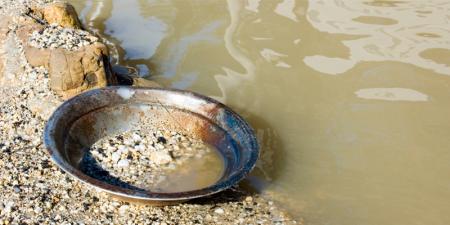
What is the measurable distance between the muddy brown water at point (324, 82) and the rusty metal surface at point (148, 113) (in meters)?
0.51

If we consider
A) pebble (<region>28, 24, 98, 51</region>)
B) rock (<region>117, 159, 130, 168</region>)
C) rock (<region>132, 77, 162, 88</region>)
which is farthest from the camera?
rock (<region>132, 77, 162, 88</region>)

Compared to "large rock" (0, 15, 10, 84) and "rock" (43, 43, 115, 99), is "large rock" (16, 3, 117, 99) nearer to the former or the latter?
"rock" (43, 43, 115, 99)

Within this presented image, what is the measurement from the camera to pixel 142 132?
4.75 metres

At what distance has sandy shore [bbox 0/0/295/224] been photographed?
145 inches

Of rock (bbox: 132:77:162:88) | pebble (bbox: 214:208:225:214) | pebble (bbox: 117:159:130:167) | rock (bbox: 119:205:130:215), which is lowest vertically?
rock (bbox: 132:77:162:88)

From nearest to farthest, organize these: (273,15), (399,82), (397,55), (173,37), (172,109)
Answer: (172,109) → (399,82) → (397,55) → (173,37) → (273,15)

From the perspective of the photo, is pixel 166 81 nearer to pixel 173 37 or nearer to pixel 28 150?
pixel 173 37

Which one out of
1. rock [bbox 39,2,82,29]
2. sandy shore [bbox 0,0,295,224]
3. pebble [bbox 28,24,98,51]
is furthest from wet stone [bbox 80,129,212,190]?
rock [bbox 39,2,82,29]

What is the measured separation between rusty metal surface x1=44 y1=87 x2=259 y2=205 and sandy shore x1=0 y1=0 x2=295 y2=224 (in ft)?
0.54

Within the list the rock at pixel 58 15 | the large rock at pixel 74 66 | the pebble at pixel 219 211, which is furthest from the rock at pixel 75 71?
the pebble at pixel 219 211

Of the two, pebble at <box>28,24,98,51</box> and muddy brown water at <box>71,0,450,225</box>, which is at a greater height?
pebble at <box>28,24,98,51</box>

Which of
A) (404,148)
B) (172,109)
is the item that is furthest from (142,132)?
(404,148)

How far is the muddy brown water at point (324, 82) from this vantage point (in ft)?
14.7

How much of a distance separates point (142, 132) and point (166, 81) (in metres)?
1.60
